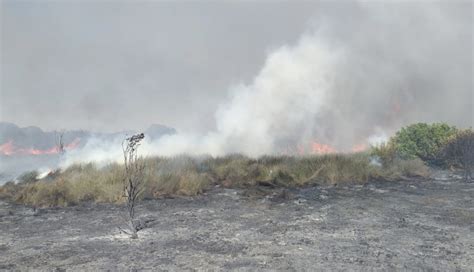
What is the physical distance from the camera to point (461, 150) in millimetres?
18938

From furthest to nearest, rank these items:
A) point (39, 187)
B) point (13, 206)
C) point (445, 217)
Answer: point (39, 187) → point (13, 206) → point (445, 217)

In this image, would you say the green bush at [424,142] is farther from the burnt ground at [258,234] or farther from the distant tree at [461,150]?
the burnt ground at [258,234]

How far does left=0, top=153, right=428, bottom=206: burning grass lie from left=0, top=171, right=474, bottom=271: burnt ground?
0.93 metres

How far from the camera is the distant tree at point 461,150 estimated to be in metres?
17.4

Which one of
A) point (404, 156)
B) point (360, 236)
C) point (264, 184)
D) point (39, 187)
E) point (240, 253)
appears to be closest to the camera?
point (240, 253)

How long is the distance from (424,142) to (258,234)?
1787 centimetres

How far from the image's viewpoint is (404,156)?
22.2m

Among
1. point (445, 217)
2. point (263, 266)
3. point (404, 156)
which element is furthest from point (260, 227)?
point (404, 156)

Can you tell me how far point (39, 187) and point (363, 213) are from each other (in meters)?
11.2

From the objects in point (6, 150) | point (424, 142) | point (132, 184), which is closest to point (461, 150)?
point (424, 142)

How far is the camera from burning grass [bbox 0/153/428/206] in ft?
43.8

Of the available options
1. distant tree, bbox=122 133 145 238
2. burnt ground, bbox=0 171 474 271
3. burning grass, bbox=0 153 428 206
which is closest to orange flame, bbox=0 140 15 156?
burning grass, bbox=0 153 428 206

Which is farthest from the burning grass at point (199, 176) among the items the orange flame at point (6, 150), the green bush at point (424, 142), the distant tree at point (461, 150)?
the orange flame at point (6, 150)

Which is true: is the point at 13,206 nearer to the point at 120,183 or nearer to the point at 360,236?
the point at 120,183
